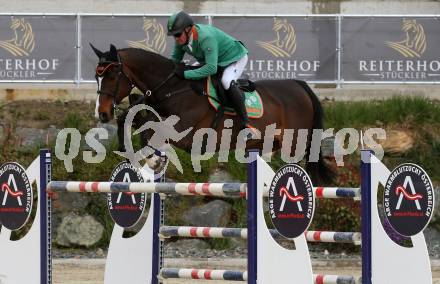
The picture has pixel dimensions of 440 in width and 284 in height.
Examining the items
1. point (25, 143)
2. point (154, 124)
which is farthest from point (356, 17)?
point (154, 124)

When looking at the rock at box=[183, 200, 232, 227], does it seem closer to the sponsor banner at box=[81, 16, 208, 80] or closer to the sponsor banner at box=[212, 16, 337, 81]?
the sponsor banner at box=[212, 16, 337, 81]

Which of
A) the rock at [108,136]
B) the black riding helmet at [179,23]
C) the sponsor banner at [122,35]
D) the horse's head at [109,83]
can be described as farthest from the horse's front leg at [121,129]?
the sponsor banner at [122,35]

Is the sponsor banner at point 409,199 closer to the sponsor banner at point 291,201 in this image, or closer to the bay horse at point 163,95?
the sponsor banner at point 291,201

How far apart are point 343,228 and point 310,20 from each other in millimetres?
2884

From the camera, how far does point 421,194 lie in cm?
730

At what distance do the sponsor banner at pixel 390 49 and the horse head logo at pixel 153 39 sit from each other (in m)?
2.25

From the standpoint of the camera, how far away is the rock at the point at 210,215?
44.2ft

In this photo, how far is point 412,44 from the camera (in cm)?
1469

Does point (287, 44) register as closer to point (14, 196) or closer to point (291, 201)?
point (14, 196)

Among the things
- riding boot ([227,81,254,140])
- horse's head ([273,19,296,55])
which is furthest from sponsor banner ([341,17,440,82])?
riding boot ([227,81,254,140])

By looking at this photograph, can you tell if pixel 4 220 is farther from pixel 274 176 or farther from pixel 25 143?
pixel 25 143

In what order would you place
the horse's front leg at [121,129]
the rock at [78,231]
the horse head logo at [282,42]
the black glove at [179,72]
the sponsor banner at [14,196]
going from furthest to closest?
the horse head logo at [282,42] < the rock at [78,231] < the black glove at [179,72] < the horse's front leg at [121,129] < the sponsor banner at [14,196]

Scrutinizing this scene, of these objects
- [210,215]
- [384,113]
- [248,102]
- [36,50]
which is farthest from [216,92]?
[36,50]

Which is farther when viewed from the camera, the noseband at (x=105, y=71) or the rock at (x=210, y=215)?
the rock at (x=210, y=215)
